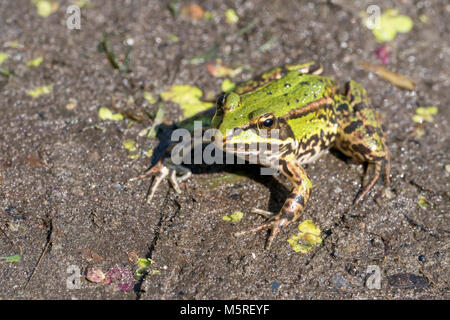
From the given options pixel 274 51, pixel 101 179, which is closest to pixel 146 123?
pixel 101 179

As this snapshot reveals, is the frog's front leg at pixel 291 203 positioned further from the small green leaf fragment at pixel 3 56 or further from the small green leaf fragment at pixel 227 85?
the small green leaf fragment at pixel 3 56

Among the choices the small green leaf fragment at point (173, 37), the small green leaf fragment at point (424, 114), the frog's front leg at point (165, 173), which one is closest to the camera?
the frog's front leg at point (165, 173)

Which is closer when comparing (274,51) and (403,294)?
(403,294)

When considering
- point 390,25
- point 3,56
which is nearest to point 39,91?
point 3,56

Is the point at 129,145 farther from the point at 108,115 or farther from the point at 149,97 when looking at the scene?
the point at 149,97

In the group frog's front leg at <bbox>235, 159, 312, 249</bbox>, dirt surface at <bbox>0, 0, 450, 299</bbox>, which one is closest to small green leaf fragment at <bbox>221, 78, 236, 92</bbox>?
dirt surface at <bbox>0, 0, 450, 299</bbox>

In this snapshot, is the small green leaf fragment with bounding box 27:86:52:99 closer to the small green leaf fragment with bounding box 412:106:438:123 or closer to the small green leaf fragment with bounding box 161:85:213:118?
the small green leaf fragment with bounding box 161:85:213:118

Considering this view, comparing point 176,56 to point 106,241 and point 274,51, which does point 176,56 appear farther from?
point 106,241

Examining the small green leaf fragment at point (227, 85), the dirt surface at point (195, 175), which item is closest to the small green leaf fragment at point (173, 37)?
the dirt surface at point (195, 175)
